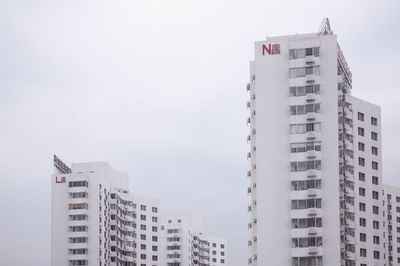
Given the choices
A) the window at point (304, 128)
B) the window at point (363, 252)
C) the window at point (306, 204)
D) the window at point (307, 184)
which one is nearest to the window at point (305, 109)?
the window at point (304, 128)

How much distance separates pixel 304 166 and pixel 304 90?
11.3 m

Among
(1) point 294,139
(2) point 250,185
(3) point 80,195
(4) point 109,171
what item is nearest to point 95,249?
(3) point 80,195

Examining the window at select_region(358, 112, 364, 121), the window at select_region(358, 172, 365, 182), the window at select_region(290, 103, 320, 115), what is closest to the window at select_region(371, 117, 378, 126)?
the window at select_region(358, 112, 364, 121)

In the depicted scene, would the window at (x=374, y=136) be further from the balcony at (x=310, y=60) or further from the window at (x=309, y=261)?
the window at (x=309, y=261)

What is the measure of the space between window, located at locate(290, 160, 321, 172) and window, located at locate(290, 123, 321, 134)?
4.64 meters

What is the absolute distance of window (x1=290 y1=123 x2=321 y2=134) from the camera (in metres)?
115

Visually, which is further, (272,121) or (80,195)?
(80,195)

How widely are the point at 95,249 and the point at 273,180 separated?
71.6 metres

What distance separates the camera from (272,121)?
117m

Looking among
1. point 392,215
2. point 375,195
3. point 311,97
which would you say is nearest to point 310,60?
point 311,97

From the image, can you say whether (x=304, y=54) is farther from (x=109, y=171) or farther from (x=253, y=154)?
(x=109, y=171)

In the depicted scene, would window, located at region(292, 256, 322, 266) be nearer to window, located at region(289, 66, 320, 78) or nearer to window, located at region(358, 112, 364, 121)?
window, located at region(289, 66, 320, 78)

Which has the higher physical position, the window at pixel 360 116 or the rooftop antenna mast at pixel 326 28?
the rooftop antenna mast at pixel 326 28

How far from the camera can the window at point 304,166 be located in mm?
114062
